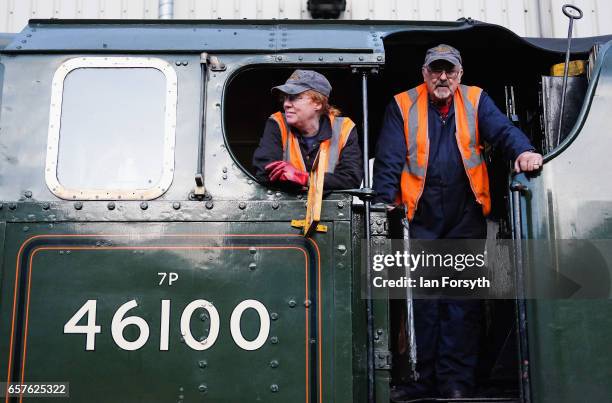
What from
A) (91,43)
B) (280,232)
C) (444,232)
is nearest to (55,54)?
(91,43)

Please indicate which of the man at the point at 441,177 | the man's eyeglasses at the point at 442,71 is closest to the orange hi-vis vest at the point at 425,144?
the man at the point at 441,177

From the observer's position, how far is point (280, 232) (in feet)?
10.8

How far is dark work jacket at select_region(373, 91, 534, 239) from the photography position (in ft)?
12.0

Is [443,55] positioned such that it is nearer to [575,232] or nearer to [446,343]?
[575,232]

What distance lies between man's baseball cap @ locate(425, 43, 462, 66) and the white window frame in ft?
4.20

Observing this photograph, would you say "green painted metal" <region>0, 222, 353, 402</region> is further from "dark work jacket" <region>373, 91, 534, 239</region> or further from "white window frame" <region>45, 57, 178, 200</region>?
"dark work jacket" <region>373, 91, 534, 239</region>

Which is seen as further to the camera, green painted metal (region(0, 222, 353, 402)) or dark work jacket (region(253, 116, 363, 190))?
dark work jacket (region(253, 116, 363, 190))

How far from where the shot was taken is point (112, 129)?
3396 millimetres

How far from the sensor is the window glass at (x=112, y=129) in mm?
3336

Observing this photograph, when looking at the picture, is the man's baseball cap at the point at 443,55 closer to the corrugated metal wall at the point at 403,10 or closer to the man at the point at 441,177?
the man at the point at 441,177

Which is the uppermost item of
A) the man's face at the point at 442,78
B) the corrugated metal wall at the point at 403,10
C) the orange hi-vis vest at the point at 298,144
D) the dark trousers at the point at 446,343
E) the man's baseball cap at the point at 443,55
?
the corrugated metal wall at the point at 403,10

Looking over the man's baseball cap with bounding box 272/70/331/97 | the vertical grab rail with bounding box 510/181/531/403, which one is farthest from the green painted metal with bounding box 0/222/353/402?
the vertical grab rail with bounding box 510/181/531/403

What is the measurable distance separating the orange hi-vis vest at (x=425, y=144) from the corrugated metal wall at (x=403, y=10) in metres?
2.56

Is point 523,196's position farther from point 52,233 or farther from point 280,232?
point 52,233
